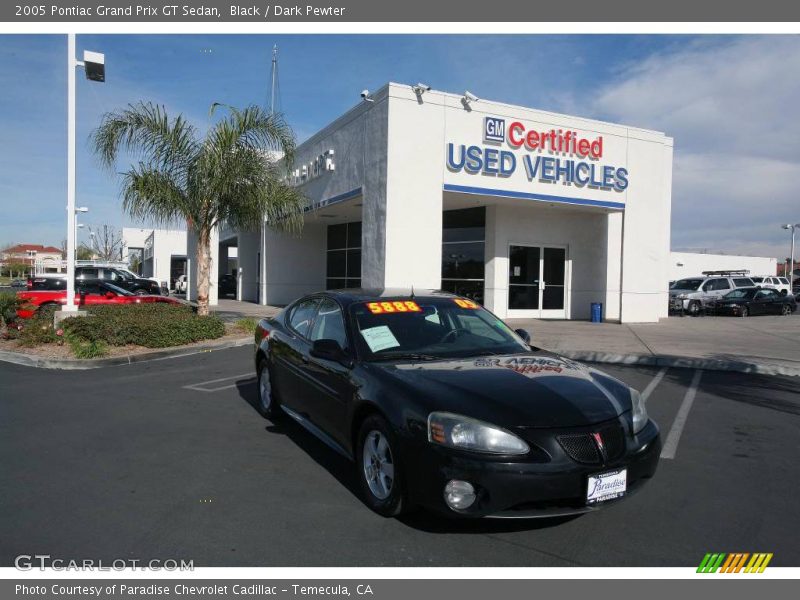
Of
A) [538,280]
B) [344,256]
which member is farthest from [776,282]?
[344,256]

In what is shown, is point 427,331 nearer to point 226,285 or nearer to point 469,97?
point 469,97

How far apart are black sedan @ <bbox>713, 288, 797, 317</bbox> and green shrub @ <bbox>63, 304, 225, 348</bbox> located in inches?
803

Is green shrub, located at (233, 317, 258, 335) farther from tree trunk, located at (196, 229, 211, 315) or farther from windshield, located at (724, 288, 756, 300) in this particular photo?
windshield, located at (724, 288, 756, 300)

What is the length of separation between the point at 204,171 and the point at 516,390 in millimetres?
11590

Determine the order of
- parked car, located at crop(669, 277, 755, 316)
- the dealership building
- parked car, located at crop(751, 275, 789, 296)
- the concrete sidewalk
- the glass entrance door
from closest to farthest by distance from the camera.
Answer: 1. the concrete sidewalk
2. the dealership building
3. the glass entrance door
4. parked car, located at crop(669, 277, 755, 316)
5. parked car, located at crop(751, 275, 789, 296)

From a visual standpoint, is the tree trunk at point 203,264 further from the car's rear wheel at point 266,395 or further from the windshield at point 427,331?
the windshield at point 427,331

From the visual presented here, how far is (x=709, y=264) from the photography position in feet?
Answer: 171

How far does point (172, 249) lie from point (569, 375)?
170 feet

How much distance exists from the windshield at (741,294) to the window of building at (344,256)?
589 inches

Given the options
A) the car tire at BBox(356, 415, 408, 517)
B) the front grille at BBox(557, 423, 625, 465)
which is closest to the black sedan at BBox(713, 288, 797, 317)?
the front grille at BBox(557, 423, 625, 465)

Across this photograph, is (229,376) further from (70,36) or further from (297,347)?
(70,36)

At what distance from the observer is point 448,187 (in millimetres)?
15516

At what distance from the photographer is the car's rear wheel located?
21.6 ft

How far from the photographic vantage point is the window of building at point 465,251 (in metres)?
19.2
